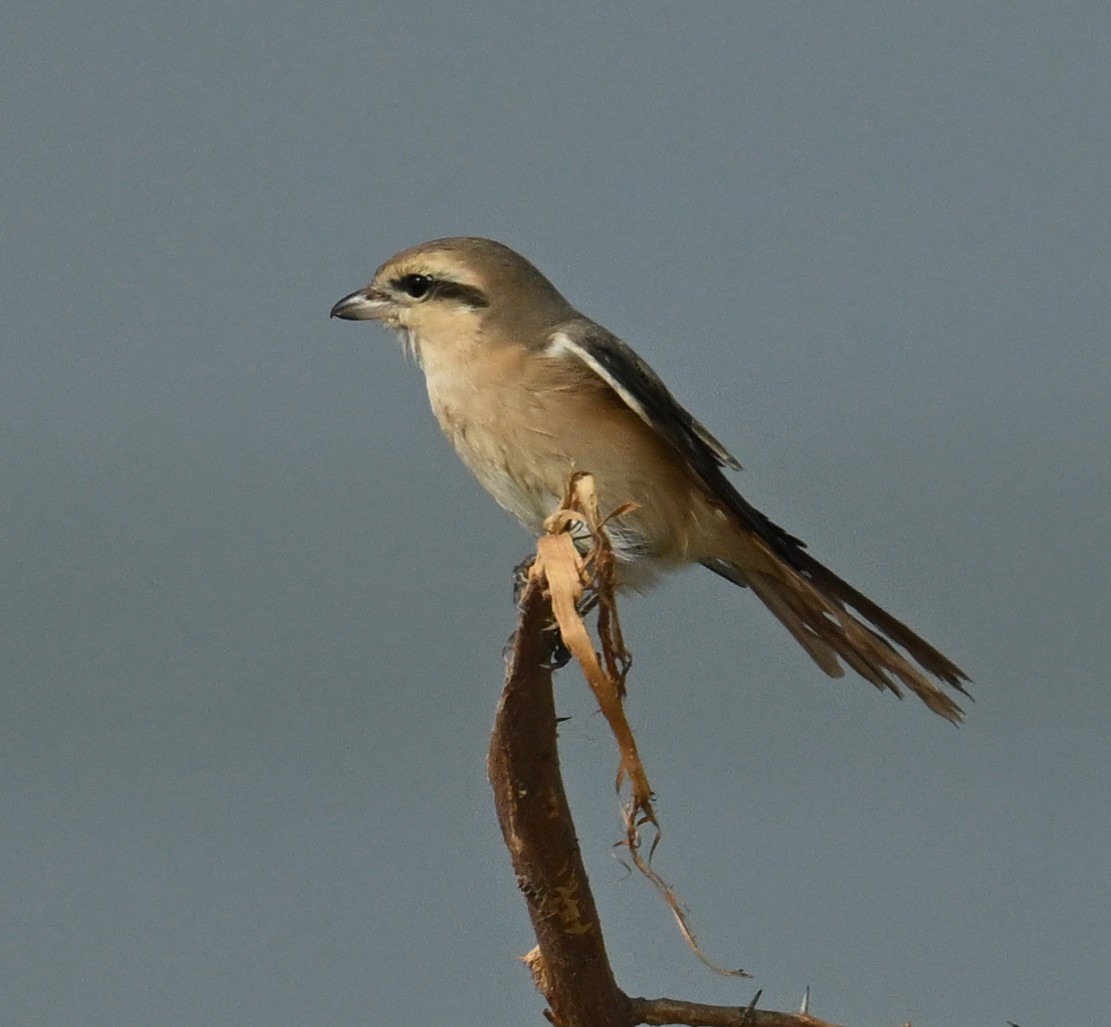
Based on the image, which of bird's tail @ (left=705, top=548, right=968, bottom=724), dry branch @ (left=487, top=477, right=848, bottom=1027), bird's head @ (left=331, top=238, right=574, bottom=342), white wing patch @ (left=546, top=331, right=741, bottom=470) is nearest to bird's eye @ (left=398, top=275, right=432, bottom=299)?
bird's head @ (left=331, top=238, right=574, bottom=342)

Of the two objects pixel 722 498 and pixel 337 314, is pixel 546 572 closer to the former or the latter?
pixel 722 498

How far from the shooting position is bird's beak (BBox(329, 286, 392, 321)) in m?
2.80

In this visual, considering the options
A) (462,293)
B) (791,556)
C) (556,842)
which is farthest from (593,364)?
(556,842)

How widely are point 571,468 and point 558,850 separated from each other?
1.04m

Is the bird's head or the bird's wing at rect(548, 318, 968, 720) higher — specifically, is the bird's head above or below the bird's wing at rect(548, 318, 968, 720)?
above

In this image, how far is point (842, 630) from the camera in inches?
99.0

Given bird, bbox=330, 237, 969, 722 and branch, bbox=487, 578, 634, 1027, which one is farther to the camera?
bird, bbox=330, 237, 969, 722

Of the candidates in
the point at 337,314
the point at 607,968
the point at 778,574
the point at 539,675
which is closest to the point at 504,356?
the point at 337,314

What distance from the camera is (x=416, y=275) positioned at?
2.75 m

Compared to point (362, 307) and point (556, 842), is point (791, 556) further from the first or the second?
point (556, 842)

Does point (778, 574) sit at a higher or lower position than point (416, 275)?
lower

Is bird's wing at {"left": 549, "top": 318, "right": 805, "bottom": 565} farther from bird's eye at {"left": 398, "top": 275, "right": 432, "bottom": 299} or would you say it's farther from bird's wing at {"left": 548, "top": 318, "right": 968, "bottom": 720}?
bird's eye at {"left": 398, "top": 275, "right": 432, "bottom": 299}

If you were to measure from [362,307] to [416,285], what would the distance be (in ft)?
0.40

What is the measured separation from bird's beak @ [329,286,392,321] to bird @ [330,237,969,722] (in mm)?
83
